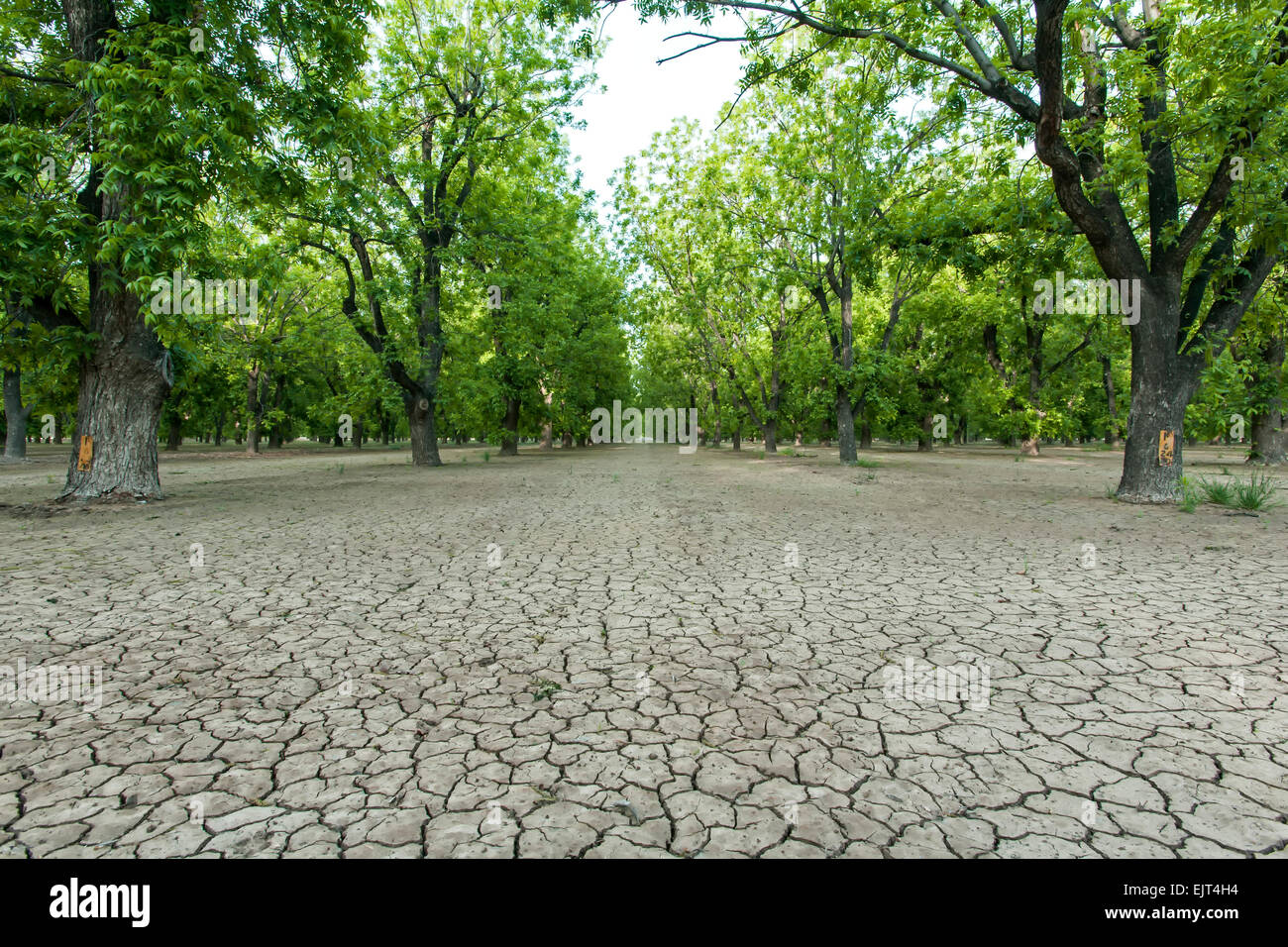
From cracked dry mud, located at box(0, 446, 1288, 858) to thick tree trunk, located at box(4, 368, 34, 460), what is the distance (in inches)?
915

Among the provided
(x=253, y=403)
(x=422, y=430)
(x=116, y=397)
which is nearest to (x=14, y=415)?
(x=253, y=403)

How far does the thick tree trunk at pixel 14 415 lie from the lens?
75.2 ft

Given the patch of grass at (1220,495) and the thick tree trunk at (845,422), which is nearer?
the patch of grass at (1220,495)

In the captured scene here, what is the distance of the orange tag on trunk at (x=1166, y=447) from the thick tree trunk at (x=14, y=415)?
36278 mm

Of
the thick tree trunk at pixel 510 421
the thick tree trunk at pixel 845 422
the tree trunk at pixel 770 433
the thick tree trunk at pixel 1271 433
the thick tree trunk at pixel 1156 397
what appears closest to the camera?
the thick tree trunk at pixel 1156 397

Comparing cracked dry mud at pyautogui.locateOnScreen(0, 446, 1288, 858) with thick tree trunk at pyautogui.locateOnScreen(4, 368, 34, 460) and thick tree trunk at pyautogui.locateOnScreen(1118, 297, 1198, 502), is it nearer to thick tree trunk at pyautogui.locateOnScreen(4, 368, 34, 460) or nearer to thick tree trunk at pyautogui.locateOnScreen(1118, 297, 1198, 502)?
thick tree trunk at pyautogui.locateOnScreen(1118, 297, 1198, 502)

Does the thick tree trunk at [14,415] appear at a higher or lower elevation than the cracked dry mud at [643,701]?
higher

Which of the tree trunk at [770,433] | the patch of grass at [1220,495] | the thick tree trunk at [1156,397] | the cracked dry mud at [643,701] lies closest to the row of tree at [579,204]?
the thick tree trunk at [1156,397]

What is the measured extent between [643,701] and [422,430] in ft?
72.0

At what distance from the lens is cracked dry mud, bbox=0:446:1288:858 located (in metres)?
2.24

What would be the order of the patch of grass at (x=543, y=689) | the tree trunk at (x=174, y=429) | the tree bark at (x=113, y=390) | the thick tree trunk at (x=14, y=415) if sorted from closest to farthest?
the patch of grass at (x=543, y=689) → the tree bark at (x=113, y=390) → the thick tree trunk at (x=14, y=415) → the tree trunk at (x=174, y=429)

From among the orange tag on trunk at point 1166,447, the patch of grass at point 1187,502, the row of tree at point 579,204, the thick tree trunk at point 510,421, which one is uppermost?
→ the row of tree at point 579,204

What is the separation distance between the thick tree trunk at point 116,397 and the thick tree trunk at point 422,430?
1155cm

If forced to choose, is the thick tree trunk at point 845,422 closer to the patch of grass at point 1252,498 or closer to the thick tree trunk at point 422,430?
the patch of grass at point 1252,498
